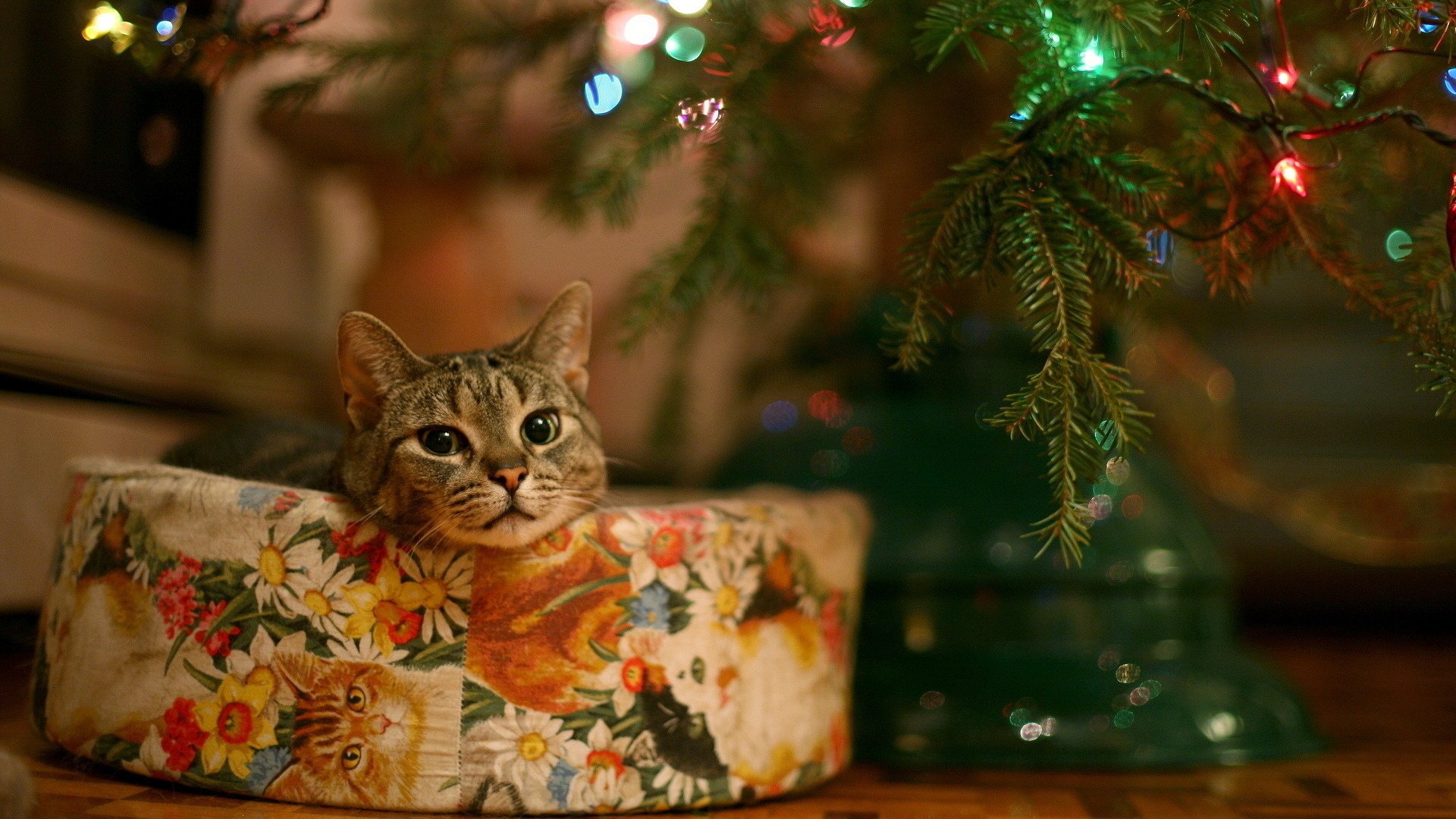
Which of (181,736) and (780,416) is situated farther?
(780,416)

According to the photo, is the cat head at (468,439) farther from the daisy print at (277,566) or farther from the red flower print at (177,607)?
the red flower print at (177,607)

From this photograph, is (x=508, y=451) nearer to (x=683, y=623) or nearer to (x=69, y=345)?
(x=683, y=623)

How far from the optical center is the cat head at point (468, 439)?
2.96ft

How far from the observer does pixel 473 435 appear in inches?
37.2

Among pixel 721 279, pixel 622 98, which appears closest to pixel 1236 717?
pixel 721 279

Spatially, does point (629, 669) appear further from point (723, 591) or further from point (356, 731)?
point (356, 731)

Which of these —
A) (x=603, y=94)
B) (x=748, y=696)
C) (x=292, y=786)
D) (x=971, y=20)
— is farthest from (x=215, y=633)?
(x=971, y=20)

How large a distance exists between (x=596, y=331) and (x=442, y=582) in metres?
1.53

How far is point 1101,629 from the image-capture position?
1.33m

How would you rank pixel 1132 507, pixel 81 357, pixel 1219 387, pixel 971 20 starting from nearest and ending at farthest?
pixel 971 20 < pixel 1132 507 < pixel 81 357 < pixel 1219 387

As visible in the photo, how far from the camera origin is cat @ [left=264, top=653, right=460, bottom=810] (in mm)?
908

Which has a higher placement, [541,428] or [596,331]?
[596,331]

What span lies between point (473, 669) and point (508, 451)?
20 centimetres

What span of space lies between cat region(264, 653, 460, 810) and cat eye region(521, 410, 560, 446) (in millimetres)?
226
